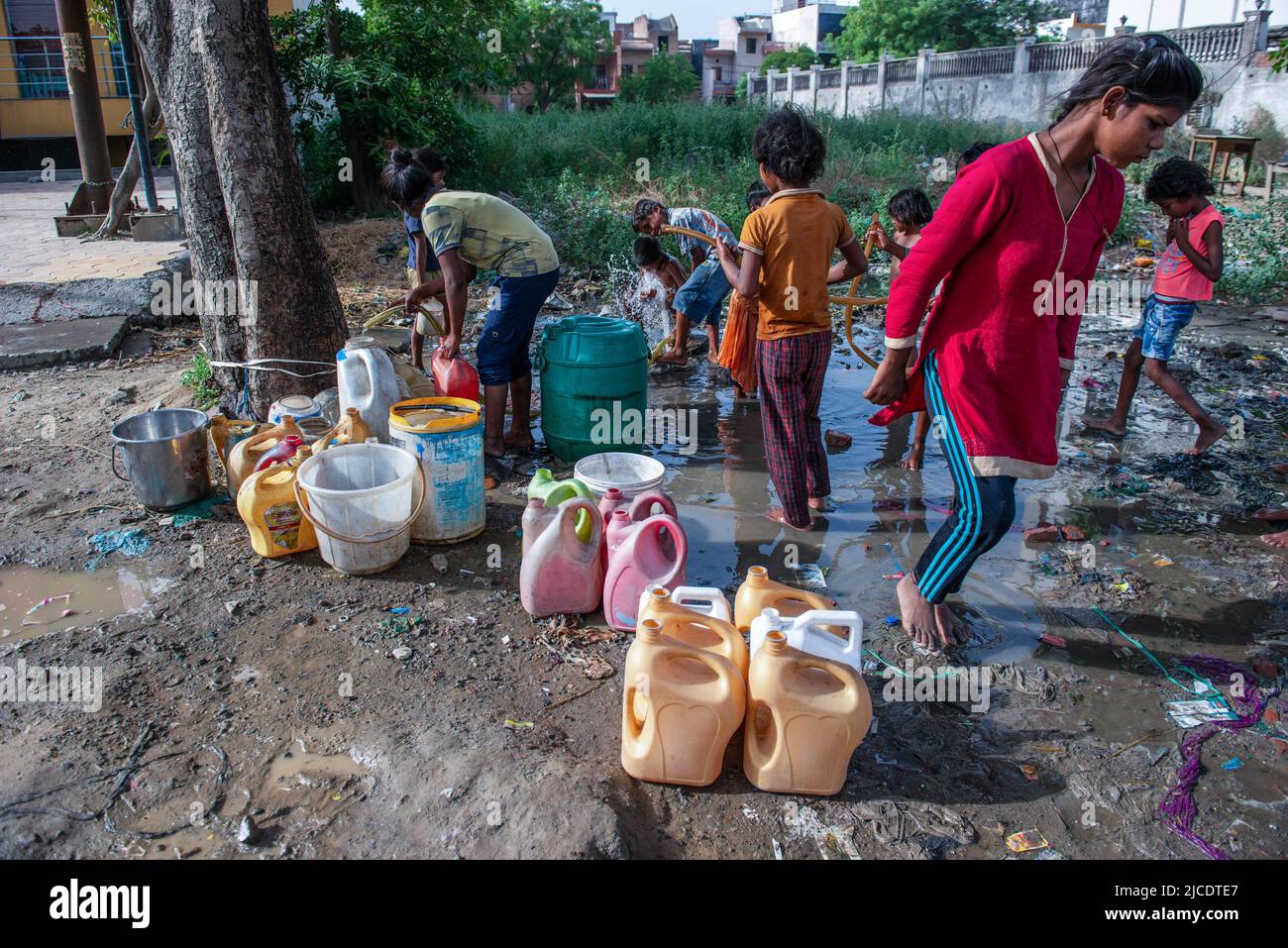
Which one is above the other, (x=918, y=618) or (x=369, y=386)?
(x=369, y=386)

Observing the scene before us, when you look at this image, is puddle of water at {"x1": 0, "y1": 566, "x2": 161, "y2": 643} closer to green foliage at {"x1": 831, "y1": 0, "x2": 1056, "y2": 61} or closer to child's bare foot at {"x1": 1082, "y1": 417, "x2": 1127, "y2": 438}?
child's bare foot at {"x1": 1082, "y1": 417, "x2": 1127, "y2": 438}

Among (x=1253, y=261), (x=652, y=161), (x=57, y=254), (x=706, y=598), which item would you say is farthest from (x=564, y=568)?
(x=652, y=161)

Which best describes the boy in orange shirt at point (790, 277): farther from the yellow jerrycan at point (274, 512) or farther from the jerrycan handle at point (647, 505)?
the yellow jerrycan at point (274, 512)

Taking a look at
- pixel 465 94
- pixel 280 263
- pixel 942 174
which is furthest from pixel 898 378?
pixel 465 94

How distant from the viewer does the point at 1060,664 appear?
10.1ft

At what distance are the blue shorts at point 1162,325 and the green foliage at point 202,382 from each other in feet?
18.5

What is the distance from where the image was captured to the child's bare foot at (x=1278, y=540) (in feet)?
13.0

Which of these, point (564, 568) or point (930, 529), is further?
point (930, 529)

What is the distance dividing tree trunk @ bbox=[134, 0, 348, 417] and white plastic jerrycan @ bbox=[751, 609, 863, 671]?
3602mm

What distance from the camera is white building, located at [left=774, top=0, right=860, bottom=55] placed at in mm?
47875

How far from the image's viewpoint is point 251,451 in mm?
3994

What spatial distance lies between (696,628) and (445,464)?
1647 millimetres

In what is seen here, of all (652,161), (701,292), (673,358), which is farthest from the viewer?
(652,161)

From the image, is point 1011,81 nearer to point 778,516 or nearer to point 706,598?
point 778,516
